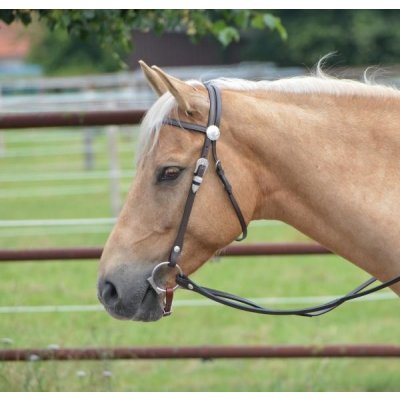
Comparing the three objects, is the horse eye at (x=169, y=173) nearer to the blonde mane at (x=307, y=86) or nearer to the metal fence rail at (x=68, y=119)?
the blonde mane at (x=307, y=86)

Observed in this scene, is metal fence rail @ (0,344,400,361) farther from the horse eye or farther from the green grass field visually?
the horse eye

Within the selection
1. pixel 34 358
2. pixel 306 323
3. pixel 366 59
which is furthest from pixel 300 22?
pixel 34 358

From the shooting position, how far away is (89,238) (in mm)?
10203

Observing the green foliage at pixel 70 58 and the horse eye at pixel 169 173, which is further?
the green foliage at pixel 70 58

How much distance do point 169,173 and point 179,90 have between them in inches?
11.3

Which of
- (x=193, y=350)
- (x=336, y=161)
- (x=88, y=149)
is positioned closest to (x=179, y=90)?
(x=336, y=161)

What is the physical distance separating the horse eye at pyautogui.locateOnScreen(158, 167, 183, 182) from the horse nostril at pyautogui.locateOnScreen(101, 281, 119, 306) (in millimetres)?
405

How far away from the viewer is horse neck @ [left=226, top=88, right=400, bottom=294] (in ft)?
9.77

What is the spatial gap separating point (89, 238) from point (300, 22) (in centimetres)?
2264

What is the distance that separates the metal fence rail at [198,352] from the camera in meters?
4.59

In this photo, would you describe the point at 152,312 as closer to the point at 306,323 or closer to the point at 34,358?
the point at 34,358

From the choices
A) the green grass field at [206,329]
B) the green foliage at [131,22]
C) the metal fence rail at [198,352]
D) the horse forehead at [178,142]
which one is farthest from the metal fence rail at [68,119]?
the horse forehead at [178,142]

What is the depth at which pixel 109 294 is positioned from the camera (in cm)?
294

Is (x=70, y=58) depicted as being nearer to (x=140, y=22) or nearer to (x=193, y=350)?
(x=140, y=22)
